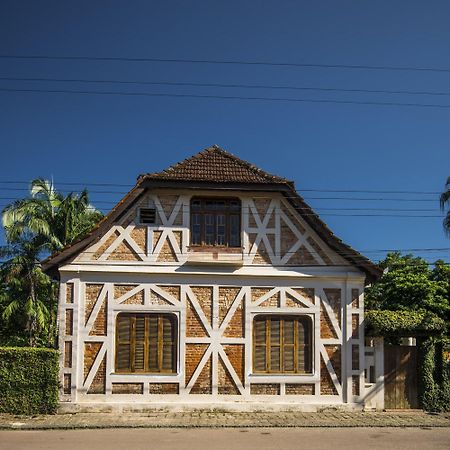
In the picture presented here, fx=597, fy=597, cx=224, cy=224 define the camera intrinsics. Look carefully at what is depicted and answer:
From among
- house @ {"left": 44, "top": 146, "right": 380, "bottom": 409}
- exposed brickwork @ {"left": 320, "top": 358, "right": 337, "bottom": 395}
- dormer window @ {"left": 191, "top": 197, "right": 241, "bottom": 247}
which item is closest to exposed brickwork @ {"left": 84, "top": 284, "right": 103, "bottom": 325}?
house @ {"left": 44, "top": 146, "right": 380, "bottom": 409}

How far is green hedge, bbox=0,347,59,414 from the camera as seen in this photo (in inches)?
670

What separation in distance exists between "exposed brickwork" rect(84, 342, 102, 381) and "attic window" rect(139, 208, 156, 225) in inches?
155

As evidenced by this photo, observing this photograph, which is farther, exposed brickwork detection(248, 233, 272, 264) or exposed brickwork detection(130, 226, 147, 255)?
exposed brickwork detection(248, 233, 272, 264)

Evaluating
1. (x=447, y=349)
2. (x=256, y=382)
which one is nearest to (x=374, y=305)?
(x=447, y=349)

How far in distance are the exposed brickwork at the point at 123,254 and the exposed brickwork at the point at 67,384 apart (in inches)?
143

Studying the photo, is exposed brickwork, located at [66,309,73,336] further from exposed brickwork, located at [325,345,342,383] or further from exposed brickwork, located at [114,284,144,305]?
exposed brickwork, located at [325,345,342,383]

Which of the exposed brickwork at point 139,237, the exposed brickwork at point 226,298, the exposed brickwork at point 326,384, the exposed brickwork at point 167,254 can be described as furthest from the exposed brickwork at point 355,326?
the exposed brickwork at point 139,237

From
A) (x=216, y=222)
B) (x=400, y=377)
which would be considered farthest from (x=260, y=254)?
(x=400, y=377)

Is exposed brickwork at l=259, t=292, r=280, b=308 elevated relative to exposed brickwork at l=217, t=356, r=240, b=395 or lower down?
elevated

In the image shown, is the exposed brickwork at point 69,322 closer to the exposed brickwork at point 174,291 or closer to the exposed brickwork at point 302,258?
the exposed brickwork at point 174,291

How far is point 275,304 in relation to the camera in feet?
60.3

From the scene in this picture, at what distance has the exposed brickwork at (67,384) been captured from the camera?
1750 centimetres

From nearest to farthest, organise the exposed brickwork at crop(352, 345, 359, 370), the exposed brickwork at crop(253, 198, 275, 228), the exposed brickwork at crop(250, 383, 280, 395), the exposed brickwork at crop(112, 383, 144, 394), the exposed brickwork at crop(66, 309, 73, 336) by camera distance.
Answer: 1. the exposed brickwork at crop(112, 383, 144, 394)
2. the exposed brickwork at crop(66, 309, 73, 336)
3. the exposed brickwork at crop(250, 383, 280, 395)
4. the exposed brickwork at crop(352, 345, 359, 370)
5. the exposed brickwork at crop(253, 198, 275, 228)

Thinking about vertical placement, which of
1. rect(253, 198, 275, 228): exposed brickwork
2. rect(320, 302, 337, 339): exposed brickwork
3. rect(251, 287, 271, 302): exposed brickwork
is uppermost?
rect(253, 198, 275, 228): exposed brickwork
